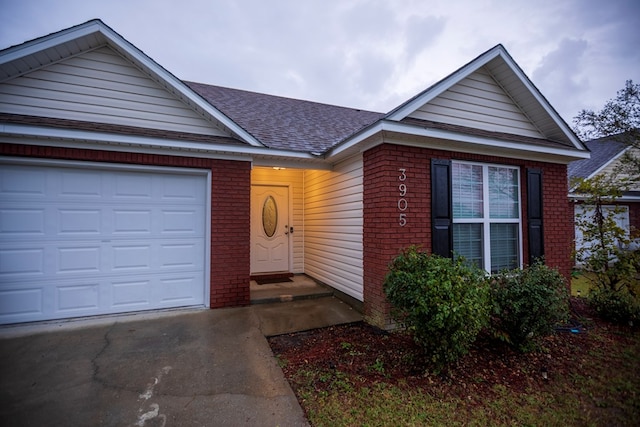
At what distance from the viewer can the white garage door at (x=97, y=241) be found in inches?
168

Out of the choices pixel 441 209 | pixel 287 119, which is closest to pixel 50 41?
pixel 287 119

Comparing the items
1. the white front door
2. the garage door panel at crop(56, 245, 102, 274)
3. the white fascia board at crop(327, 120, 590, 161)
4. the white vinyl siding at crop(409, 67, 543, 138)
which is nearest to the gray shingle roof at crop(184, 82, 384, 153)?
the white fascia board at crop(327, 120, 590, 161)

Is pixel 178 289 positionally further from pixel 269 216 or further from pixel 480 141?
pixel 480 141

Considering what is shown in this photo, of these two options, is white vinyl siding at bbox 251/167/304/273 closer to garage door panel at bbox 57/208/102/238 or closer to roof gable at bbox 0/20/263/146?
roof gable at bbox 0/20/263/146

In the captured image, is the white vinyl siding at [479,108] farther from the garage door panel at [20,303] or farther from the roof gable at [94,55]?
the garage door panel at [20,303]

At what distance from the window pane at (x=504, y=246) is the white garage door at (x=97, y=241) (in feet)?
18.0

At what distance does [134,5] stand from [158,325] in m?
8.70

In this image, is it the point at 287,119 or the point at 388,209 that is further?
the point at 287,119

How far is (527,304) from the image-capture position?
3498 millimetres

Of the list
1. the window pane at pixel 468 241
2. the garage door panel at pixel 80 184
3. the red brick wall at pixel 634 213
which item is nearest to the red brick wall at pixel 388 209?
the window pane at pixel 468 241

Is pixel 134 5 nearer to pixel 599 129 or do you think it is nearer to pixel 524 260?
pixel 524 260

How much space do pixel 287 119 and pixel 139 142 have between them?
3.91 m

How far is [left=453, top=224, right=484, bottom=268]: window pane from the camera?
5.03 meters

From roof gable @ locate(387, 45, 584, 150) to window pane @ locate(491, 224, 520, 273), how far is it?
198 centimetres
